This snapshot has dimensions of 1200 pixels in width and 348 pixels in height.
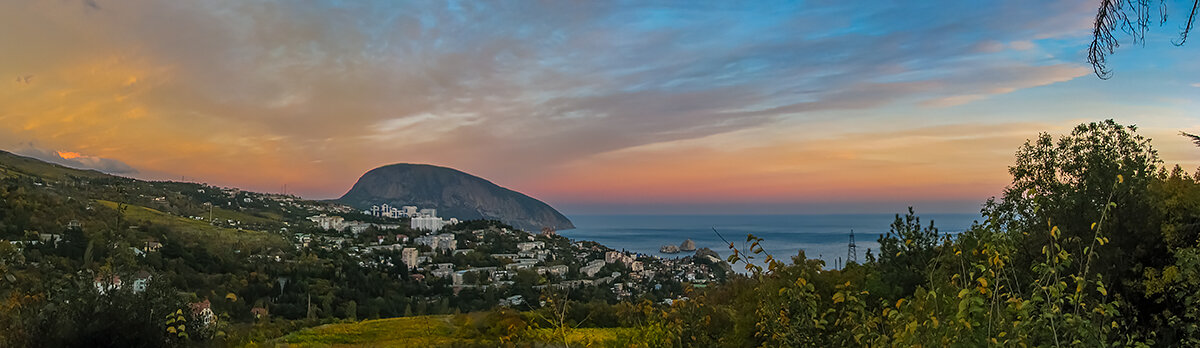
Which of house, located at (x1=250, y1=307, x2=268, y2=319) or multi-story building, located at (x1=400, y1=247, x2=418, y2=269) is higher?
house, located at (x1=250, y1=307, x2=268, y2=319)

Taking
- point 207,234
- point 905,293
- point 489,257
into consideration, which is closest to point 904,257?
point 905,293

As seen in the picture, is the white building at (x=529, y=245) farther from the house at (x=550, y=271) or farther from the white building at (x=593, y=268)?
the house at (x=550, y=271)

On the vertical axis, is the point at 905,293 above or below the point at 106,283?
below

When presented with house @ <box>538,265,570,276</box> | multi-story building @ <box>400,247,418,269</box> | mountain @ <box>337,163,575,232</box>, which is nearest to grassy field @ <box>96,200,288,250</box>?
multi-story building @ <box>400,247,418,269</box>

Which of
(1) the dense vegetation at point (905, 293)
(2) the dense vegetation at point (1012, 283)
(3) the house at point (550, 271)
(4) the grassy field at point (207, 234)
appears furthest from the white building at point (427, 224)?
(2) the dense vegetation at point (1012, 283)

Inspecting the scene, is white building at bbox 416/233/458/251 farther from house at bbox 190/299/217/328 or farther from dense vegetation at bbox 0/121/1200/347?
house at bbox 190/299/217/328

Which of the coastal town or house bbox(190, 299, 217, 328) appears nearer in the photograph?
house bbox(190, 299, 217, 328)

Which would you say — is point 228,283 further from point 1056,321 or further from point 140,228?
point 1056,321

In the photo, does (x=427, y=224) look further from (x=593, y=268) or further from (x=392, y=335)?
(x=392, y=335)
